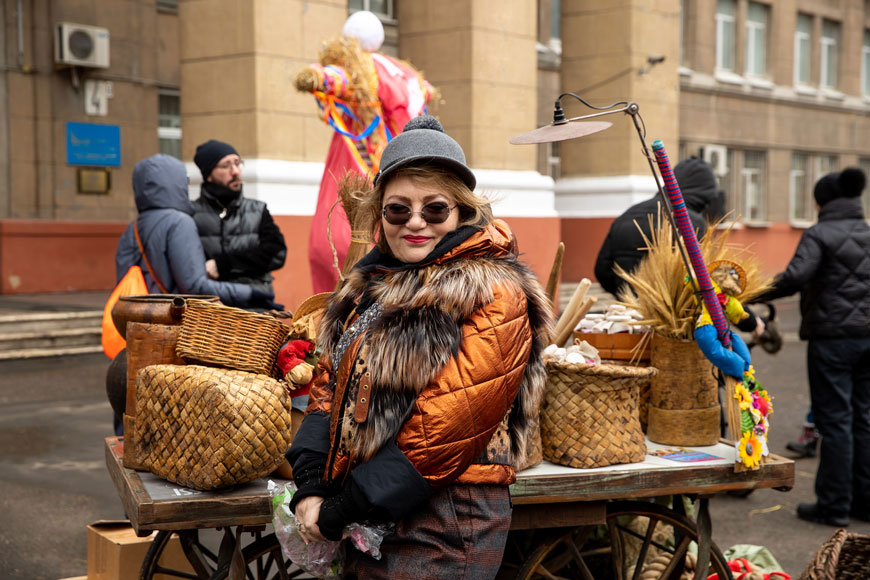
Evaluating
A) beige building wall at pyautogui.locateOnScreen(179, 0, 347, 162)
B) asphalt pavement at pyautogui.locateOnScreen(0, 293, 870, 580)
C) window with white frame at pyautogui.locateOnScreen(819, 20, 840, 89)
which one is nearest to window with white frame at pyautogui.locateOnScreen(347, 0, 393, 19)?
beige building wall at pyautogui.locateOnScreen(179, 0, 347, 162)

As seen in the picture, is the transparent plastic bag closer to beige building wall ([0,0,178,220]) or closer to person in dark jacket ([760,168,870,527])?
person in dark jacket ([760,168,870,527])

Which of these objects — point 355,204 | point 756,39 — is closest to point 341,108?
point 355,204

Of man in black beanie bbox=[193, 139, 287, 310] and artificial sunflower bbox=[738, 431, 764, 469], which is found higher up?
man in black beanie bbox=[193, 139, 287, 310]

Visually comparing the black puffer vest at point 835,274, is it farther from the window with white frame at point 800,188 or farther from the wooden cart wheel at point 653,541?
the window with white frame at point 800,188

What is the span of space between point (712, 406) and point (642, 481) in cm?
55

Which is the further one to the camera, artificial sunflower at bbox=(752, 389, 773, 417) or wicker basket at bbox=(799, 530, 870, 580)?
wicker basket at bbox=(799, 530, 870, 580)

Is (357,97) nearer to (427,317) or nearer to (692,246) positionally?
(692,246)

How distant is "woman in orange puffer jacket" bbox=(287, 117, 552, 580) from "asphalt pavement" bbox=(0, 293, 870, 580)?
2.71m

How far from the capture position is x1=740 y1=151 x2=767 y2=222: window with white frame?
24.4 meters

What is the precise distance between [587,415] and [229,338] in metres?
1.16

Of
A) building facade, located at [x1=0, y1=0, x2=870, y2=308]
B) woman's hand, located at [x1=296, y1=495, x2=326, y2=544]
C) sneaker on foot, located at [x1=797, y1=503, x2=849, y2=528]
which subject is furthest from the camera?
building facade, located at [x1=0, y1=0, x2=870, y2=308]

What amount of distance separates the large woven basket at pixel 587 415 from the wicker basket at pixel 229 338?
35.7 inches

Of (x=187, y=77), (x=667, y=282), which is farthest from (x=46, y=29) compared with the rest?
(x=667, y=282)

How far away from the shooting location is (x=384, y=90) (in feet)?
16.2
